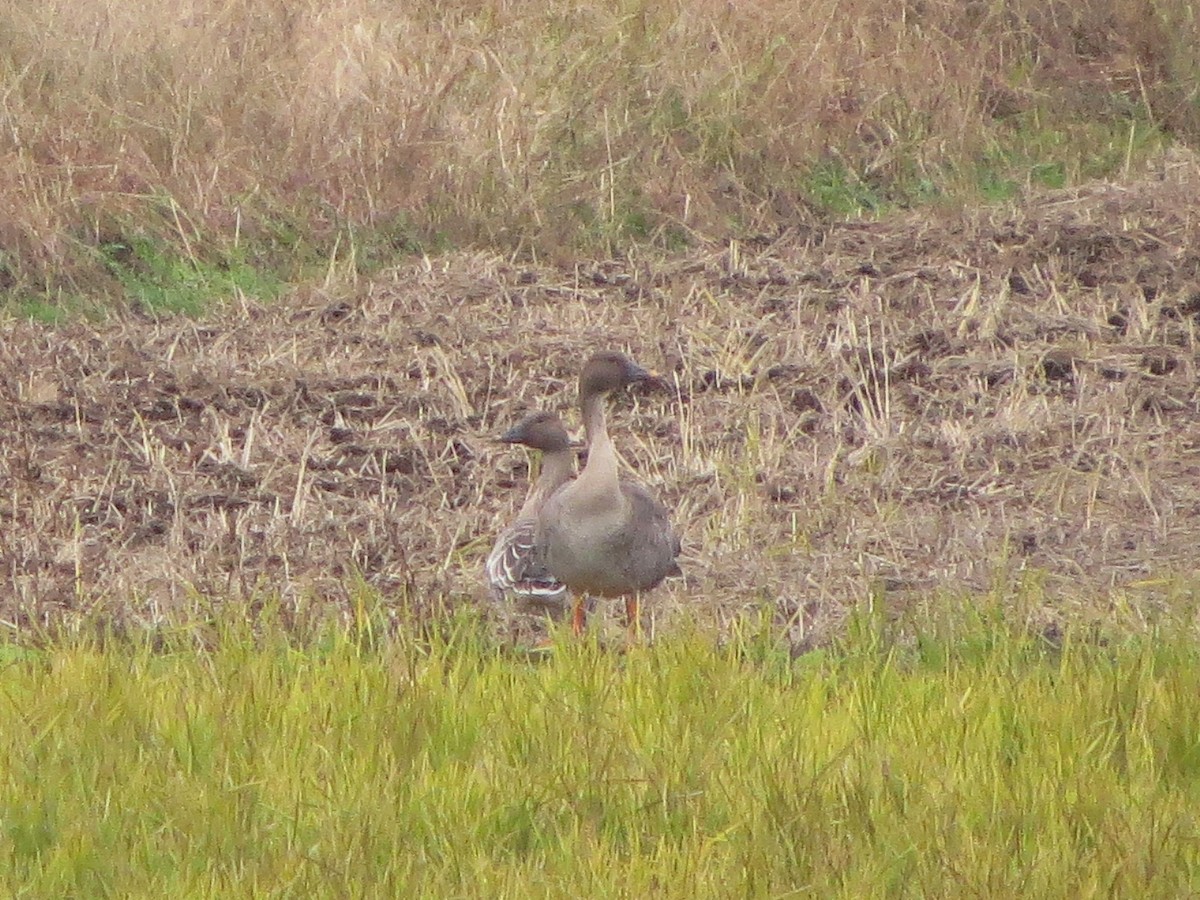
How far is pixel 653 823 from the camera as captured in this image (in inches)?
151

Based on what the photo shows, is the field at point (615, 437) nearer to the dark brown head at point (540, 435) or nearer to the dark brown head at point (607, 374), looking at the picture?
the dark brown head at point (540, 435)

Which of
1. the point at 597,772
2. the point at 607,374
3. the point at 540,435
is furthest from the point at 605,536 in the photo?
the point at 597,772

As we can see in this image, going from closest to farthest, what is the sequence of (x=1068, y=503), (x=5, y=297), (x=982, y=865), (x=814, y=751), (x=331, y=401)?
1. (x=982, y=865)
2. (x=814, y=751)
3. (x=1068, y=503)
4. (x=331, y=401)
5. (x=5, y=297)

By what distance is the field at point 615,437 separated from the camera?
3.81m

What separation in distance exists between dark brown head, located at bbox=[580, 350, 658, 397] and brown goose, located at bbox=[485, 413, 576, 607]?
1.15 feet

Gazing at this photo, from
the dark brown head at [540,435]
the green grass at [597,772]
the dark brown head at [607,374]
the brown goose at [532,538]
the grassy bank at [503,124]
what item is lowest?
the green grass at [597,772]

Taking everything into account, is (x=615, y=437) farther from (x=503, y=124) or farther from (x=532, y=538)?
(x=503, y=124)

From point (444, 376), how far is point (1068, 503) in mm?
2568

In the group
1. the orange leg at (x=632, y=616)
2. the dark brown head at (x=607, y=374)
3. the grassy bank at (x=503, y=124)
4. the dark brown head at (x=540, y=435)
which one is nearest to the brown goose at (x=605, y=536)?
the orange leg at (x=632, y=616)

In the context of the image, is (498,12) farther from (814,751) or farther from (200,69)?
(814,751)

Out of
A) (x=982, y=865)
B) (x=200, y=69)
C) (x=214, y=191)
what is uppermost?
(x=200, y=69)

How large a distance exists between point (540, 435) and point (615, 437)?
3.91 feet

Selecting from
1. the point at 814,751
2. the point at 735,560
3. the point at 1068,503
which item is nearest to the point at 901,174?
the point at 1068,503

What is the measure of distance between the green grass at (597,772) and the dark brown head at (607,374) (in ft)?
4.47
